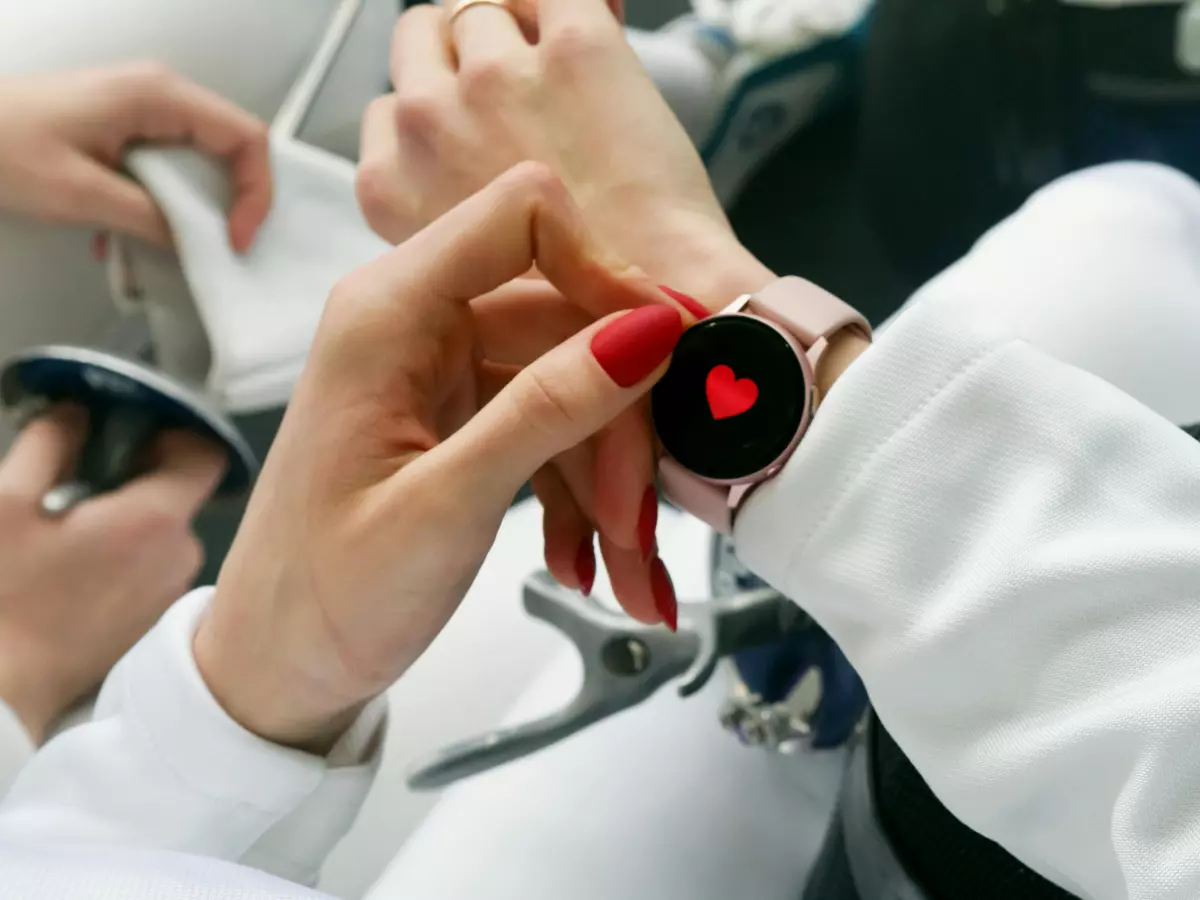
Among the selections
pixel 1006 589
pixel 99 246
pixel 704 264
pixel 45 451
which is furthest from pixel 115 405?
pixel 1006 589

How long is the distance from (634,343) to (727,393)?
0.05 metres

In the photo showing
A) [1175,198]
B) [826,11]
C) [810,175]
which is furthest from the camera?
[810,175]

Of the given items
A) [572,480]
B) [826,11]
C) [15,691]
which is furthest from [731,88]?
[15,691]

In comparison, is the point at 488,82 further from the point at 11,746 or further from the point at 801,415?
the point at 11,746

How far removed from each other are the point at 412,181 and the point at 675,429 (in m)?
0.21

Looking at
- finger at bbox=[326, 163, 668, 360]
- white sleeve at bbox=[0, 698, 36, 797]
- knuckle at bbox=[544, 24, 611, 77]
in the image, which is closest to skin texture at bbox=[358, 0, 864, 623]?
knuckle at bbox=[544, 24, 611, 77]

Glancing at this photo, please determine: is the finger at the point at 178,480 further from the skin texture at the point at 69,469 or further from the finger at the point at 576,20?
the finger at the point at 576,20

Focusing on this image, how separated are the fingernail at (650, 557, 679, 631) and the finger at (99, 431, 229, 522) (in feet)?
1.16

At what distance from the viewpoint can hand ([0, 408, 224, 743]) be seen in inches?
23.6

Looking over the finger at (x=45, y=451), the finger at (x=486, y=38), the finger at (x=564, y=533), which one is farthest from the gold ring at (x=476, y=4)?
the finger at (x=45, y=451)

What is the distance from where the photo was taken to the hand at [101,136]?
0.66 metres

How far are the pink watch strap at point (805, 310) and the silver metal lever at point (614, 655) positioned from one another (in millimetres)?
154

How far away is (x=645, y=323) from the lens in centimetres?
32

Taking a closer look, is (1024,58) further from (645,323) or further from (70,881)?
(70,881)
